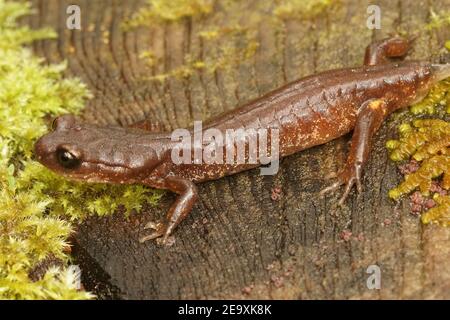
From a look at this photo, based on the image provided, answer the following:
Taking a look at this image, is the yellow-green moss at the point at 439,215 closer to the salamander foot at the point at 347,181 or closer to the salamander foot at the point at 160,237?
the salamander foot at the point at 347,181

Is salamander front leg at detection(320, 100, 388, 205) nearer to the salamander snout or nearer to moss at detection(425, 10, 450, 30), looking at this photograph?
the salamander snout

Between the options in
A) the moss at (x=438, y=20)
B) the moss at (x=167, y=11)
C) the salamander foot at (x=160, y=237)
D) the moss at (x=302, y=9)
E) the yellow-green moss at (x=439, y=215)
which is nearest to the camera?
the yellow-green moss at (x=439, y=215)

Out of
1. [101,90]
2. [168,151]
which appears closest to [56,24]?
[101,90]

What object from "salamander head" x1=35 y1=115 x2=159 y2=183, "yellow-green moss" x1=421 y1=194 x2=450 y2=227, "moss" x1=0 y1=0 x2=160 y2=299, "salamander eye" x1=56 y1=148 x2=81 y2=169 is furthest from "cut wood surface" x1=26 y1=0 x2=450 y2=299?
"salamander eye" x1=56 y1=148 x2=81 y2=169

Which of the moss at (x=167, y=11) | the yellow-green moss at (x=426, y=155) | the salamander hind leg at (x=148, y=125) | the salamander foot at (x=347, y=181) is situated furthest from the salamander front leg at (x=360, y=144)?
the moss at (x=167, y=11)

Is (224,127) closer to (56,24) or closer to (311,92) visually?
(311,92)

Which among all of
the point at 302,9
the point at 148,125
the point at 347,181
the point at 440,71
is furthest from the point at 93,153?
the point at 440,71
